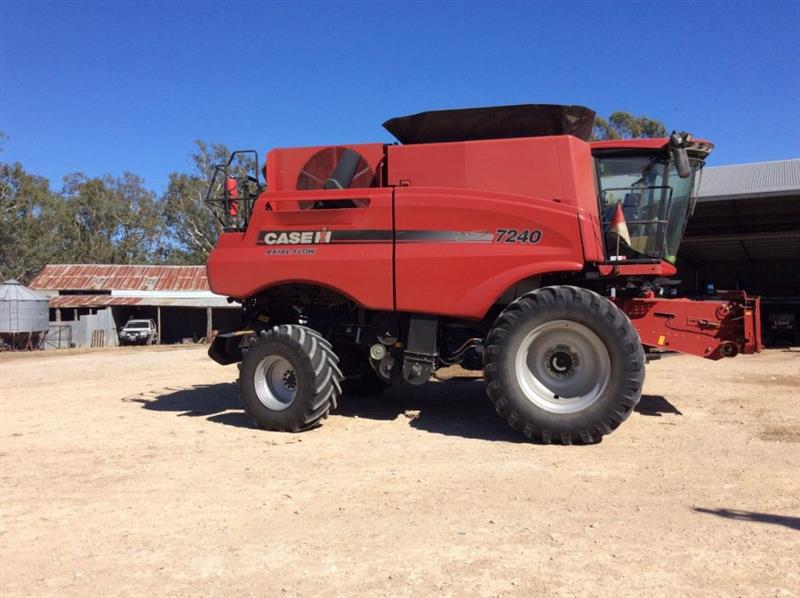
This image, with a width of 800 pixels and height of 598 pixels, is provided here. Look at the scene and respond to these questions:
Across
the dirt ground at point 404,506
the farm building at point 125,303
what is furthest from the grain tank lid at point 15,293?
the dirt ground at point 404,506

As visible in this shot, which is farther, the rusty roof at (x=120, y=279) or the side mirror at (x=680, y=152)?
the rusty roof at (x=120, y=279)

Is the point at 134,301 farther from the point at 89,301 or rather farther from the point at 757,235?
the point at 757,235

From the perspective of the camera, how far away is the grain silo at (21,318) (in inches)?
1332

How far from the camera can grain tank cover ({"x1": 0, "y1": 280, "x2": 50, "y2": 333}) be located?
111 feet

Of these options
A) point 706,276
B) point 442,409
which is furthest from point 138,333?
point 442,409

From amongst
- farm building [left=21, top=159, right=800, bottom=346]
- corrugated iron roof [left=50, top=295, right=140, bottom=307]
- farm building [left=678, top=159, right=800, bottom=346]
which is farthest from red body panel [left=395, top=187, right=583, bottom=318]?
corrugated iron roof [left=50, top=295, right=140, bottom=307]

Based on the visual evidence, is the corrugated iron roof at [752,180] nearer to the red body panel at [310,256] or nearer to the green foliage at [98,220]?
the red body panel at [310,256]

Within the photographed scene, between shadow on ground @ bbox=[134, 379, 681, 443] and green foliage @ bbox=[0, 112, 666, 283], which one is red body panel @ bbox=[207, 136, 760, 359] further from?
green foliage @ bbox=[0, 112, 666, 283]

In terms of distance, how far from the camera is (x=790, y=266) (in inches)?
1056

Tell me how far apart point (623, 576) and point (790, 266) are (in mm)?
28078

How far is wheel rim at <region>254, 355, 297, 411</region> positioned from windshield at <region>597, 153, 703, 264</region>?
413cm

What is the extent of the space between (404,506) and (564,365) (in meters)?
2.88

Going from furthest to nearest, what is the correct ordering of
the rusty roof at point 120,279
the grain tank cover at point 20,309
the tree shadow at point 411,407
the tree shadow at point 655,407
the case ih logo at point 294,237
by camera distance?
the rusty roof at point 120,279 → the grain tank cover at point 20,309 → the tree shadow at point 655,407 → the case ih logo at point 294,237 → the tree shadow at point 411,407

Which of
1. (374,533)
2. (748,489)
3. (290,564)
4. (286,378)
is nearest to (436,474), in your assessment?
(374,533)
